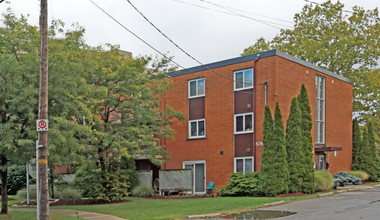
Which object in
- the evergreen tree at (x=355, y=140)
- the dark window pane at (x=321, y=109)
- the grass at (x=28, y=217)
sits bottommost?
the grass at (x=28, y=217)

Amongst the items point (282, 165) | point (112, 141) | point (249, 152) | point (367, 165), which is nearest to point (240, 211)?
point (282, 165)

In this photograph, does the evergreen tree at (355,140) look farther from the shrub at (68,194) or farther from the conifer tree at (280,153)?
the shrub at (68,194)

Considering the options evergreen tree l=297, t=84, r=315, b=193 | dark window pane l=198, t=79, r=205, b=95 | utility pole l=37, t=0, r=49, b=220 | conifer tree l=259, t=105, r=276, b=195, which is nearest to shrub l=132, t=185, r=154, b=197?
dark window pane l=198, t=79, r=205, b=95

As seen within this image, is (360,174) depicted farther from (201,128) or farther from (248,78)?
(201,128)

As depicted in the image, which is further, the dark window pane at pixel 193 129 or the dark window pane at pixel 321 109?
the dark window pane at pixel 321 109

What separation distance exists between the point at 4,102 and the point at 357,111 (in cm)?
3405

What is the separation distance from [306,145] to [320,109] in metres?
6.69

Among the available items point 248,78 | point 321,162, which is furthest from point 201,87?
point 321,162

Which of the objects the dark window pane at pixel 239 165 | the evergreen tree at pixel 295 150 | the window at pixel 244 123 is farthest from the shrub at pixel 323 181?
the window at pixel 244 123

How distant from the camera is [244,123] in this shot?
25.8 metres

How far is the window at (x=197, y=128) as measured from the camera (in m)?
28.2

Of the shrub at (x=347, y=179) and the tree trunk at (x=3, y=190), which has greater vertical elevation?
the tree trunk at (x=3, y=190)

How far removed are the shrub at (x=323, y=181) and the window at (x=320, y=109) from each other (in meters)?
4.27

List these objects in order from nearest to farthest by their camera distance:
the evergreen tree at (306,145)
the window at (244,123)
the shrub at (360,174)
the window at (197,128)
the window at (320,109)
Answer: the evergreen tree at (306,145), the window at (244,123), the window at (197,128), the window at (320,109), the shrub at (360,174)
